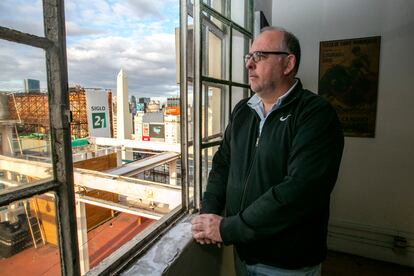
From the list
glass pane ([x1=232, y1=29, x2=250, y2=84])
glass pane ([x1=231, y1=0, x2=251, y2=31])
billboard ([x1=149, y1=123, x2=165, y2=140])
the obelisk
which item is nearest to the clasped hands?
glass pane ([x1=232, y1=29, x2=250, y2=84])

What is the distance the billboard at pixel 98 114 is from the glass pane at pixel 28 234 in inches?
197

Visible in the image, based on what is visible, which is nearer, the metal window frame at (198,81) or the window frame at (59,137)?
the window frame at (59,137)

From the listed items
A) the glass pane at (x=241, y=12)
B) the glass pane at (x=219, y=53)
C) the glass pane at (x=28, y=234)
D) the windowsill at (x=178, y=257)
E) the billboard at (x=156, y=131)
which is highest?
the glass pane at (x=241, y=12)

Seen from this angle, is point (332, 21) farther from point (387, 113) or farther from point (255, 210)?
point (255, 210)

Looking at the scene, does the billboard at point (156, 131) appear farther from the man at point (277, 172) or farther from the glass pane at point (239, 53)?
the man at point (277, 172)

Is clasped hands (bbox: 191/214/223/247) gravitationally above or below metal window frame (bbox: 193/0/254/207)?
below

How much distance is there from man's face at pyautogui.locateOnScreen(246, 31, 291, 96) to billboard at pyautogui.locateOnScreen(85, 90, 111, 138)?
4.92m

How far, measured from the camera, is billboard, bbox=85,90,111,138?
5414 mm

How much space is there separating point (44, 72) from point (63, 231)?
1.22 feet

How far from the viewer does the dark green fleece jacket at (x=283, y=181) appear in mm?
799

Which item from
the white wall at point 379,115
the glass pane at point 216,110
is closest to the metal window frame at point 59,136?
the glass pane at point 216,110

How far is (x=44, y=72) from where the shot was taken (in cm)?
56

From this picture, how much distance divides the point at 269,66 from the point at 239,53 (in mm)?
775

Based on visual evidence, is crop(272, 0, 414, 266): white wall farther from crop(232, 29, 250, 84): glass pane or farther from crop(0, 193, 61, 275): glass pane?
crop(0, 193, 61, 275): glass pane
